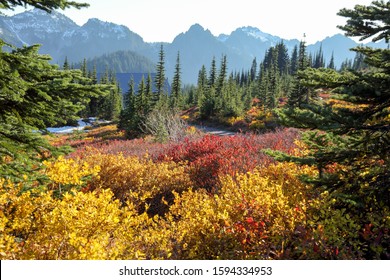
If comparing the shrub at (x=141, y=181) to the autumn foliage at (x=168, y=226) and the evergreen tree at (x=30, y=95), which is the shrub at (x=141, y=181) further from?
the evergreen tree at (x=30, y=95)

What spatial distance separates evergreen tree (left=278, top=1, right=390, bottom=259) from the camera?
4.23m

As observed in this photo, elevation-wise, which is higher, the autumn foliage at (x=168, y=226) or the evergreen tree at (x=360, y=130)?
the evergreen tree at (x=360, y=130)

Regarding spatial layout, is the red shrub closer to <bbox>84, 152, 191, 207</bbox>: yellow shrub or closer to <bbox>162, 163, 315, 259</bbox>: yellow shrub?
<bbox>84, 152, 191, 207</bbox>: yellow shrub

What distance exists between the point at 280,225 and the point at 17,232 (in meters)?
3.63

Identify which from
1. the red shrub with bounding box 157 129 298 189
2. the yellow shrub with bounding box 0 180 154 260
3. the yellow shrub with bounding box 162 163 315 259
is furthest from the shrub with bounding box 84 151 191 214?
the yellow shrub with bounding box 0 180 154 260

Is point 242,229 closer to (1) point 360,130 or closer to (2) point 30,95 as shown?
(1) point 360,130

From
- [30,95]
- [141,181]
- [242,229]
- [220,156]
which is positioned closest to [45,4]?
[30,95]

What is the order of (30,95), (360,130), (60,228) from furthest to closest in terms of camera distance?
(360,130) < (30,95) < (60,228)

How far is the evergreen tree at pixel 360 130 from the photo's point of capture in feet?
13.9

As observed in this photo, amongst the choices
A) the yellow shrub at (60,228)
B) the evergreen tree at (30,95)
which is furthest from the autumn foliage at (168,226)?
the evergreen tree at (30,95)

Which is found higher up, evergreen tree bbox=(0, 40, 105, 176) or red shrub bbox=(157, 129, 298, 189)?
evergreen tree bbox=(0, 40, 105, 176)

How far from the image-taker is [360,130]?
4434 mm

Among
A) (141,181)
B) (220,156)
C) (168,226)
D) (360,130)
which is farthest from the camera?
(220,156)
